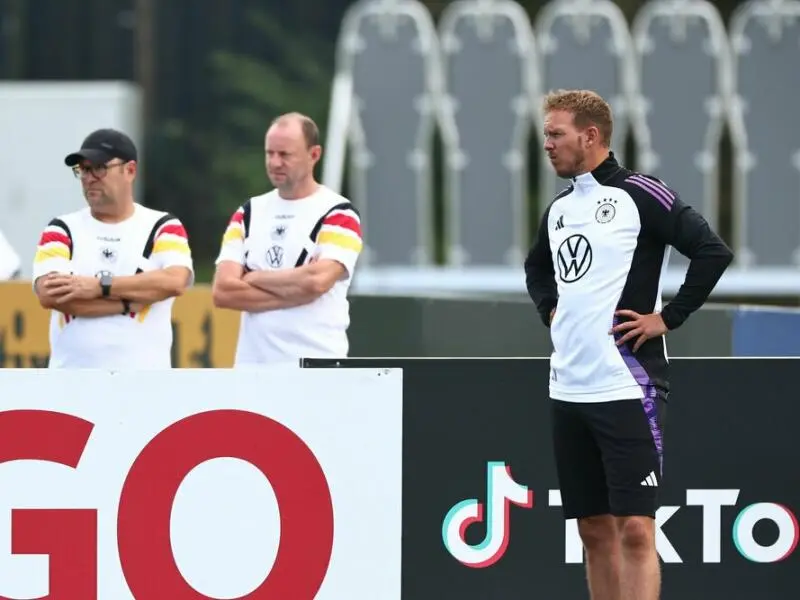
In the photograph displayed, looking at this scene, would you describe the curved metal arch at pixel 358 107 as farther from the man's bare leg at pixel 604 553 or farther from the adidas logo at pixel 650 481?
the adidas logo at pixel 650 481

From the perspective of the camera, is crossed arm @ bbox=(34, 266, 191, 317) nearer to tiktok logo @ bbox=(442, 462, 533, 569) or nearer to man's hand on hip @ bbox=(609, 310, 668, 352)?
tiktok logo @ bbox=(442, 462, 533, 569)

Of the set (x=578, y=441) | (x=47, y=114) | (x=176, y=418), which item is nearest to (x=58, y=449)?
(x=176, y=418)

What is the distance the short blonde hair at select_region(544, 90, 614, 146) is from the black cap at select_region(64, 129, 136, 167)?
2.11 meters

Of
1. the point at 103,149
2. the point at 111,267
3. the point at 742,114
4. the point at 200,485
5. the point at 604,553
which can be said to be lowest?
the point at 604,553

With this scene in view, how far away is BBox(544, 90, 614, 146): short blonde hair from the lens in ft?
17.5

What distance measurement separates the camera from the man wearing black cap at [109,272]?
6734 millimetres

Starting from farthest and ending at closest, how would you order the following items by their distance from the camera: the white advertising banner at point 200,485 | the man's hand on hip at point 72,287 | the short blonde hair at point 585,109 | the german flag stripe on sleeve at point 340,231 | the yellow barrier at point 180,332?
the yellow barrier at point 180,332, the german flag stripe on sleeve at point 340,231, the man's hand on hip at point 72,287, the white advertising banner at point 200,485, the short blonde hair at point 585,109

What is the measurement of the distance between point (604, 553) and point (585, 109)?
1.37 m

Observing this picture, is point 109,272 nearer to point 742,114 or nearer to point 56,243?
point 56,243

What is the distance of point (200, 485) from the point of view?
560 cm

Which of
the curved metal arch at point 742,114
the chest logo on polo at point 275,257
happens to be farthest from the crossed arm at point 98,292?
the curved metal arch at point 742,114

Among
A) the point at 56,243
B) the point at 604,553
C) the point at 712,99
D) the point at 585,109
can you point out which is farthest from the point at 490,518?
the point at 712,99

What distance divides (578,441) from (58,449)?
1.64m

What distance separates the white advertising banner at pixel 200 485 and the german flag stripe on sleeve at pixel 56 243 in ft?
4.38
